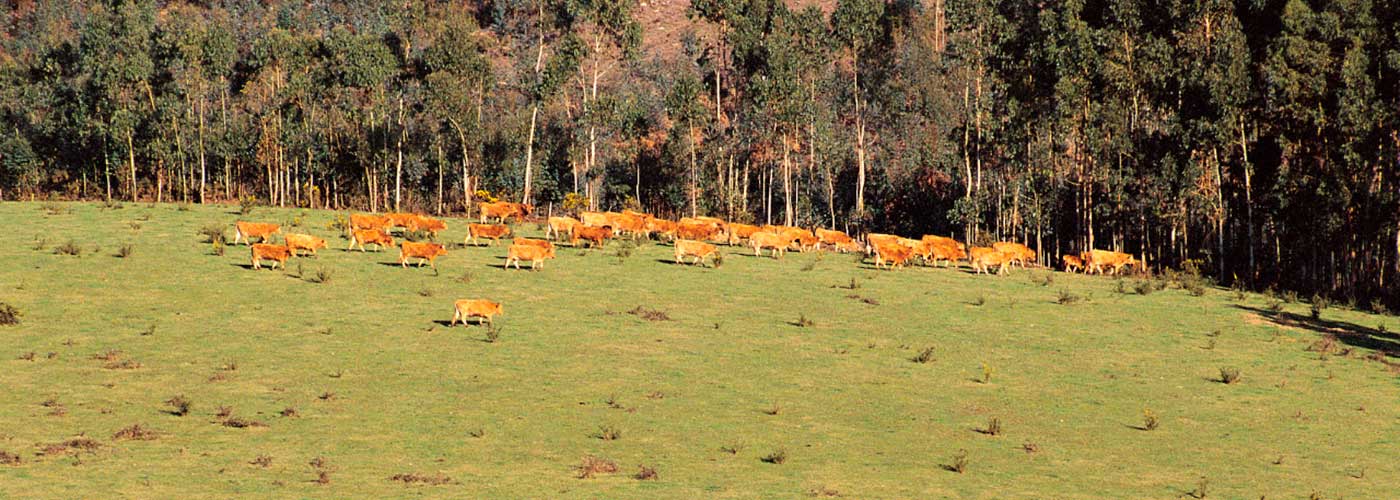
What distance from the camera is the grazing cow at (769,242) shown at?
5350cm

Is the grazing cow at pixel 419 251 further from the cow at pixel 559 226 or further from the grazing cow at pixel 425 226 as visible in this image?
the cow at pixel 559 226

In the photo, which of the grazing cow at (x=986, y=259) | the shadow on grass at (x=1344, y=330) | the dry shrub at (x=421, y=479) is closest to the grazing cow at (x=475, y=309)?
the dry shrub at (x=421, y=479)

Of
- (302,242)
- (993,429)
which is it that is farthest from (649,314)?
(993,429)

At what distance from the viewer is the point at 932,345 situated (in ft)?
121

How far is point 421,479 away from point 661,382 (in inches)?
367

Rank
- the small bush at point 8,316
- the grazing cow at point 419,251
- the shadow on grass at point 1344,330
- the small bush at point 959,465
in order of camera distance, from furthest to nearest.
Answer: the grazing cow at point 419,251, the shadow on grass at point 1344,330, the small bush at point 8,316, the small bush at point 959,465

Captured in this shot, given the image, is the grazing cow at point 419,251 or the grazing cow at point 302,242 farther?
the grazing cow at point 302,242

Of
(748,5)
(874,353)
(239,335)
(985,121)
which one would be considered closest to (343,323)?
(239,335)

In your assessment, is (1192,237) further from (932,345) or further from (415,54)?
(415,54)

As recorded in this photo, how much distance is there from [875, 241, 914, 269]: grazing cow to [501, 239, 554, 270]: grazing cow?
11940 mm

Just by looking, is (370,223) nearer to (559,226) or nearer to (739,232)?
(559,226)

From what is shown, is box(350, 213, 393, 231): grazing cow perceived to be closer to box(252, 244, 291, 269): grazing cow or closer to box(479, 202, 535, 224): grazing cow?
box(479, 202, 535, 224): grazing cow

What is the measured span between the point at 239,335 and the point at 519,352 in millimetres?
6834

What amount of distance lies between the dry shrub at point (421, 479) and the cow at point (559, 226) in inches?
1248
